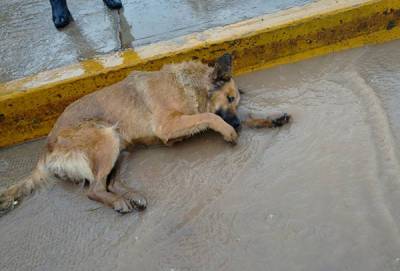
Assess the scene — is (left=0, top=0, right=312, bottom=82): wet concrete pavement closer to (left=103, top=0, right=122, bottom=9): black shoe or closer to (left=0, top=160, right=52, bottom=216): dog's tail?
(left=103, top=0, right=122, bottom=9): black shoe

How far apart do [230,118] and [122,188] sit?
1.23 m

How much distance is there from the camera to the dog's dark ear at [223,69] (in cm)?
419

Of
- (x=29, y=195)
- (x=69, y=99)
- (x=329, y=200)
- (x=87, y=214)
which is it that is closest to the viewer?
(x=329, y=200)

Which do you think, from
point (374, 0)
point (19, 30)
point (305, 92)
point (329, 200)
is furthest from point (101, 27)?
point (329, 200)

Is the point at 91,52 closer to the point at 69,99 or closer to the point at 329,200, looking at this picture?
the point at 69,99

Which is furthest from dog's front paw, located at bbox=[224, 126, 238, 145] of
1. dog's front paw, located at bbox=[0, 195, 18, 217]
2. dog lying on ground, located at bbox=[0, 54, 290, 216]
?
dog's front paw, located at bbox=[0, 195, 18, 217]

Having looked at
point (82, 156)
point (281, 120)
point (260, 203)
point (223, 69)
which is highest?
point (223, 69)

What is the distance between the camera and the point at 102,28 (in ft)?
18.7

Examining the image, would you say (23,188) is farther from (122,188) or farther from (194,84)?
(194,84)

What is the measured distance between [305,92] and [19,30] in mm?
3982

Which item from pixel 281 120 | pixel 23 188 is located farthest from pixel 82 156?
pixel 281 120

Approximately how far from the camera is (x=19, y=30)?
19.7 feet

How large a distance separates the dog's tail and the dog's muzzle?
68.6 inches

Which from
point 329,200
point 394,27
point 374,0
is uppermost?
point 374,0
